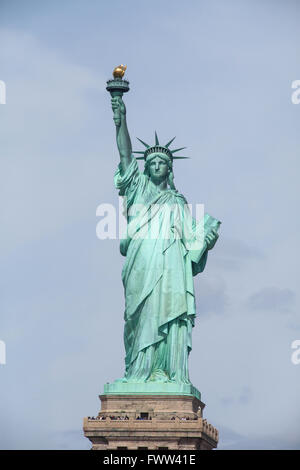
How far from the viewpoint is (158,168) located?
7431 cm

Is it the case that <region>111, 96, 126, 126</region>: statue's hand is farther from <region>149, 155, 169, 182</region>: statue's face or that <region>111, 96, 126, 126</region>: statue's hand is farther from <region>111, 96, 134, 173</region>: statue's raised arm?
<region>149, 155, 169, 182</region>: statue's face

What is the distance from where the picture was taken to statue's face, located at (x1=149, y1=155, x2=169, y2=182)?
74.3m

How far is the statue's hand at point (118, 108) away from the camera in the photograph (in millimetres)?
73812

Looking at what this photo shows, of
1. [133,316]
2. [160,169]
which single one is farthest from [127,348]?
[160,169]

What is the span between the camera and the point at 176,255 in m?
73.6

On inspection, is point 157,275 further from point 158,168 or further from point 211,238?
point 158,168

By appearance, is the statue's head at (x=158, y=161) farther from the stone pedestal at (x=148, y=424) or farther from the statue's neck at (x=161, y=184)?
the stone pedestal at (x=148, y=424)

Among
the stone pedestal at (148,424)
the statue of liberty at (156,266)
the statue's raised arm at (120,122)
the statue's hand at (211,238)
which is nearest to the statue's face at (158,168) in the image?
the statue of liberty at (156,266)

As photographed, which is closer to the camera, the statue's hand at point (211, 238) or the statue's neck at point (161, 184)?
the statue's hand at point (211, 238)

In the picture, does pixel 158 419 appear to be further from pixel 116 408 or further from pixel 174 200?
pixel 174 200

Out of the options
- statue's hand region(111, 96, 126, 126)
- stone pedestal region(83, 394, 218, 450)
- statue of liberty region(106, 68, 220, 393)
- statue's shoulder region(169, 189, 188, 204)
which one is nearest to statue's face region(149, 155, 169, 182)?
statue of liberty region(106, 68, 220, 393)

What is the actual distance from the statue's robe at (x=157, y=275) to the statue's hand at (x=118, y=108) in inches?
64.8

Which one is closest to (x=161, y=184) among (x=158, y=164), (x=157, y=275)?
(x=158, y=164)
